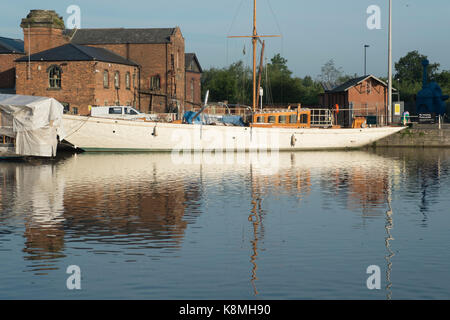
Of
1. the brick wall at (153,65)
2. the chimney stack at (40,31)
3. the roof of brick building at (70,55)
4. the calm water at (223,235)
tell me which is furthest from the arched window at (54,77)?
the calm water at (223,235)

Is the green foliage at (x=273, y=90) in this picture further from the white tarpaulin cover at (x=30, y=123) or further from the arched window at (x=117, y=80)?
the white tarpaulin cover at (x=30, y=123)

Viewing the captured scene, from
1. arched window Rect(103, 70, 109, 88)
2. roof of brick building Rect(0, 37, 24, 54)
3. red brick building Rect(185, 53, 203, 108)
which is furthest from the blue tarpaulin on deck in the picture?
roof of brick building Rect(0, 37, 24, 54)

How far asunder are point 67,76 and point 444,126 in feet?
108

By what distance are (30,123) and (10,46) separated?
135ft

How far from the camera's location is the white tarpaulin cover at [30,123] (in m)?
38.2

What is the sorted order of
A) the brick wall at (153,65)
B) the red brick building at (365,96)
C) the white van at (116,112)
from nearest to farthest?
the white van at (116,112)
the red brick building at (365,96)
the brick wall at (153,65)

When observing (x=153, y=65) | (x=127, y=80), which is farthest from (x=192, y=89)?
(x=127, y=80)

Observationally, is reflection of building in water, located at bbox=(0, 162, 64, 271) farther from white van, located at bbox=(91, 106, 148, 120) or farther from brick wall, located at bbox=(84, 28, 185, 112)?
brick wall, located at bbox=(84, 28, 185, 112)

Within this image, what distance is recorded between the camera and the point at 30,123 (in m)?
38.5

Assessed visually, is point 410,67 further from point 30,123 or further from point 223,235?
point 223,235

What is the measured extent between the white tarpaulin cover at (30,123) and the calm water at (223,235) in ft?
23.4

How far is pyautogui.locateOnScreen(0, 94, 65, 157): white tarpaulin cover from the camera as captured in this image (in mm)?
38219

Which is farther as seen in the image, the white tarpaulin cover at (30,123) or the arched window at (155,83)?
the arched window at (155,83)

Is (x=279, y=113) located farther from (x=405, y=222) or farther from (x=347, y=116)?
(x=405, y=222)
